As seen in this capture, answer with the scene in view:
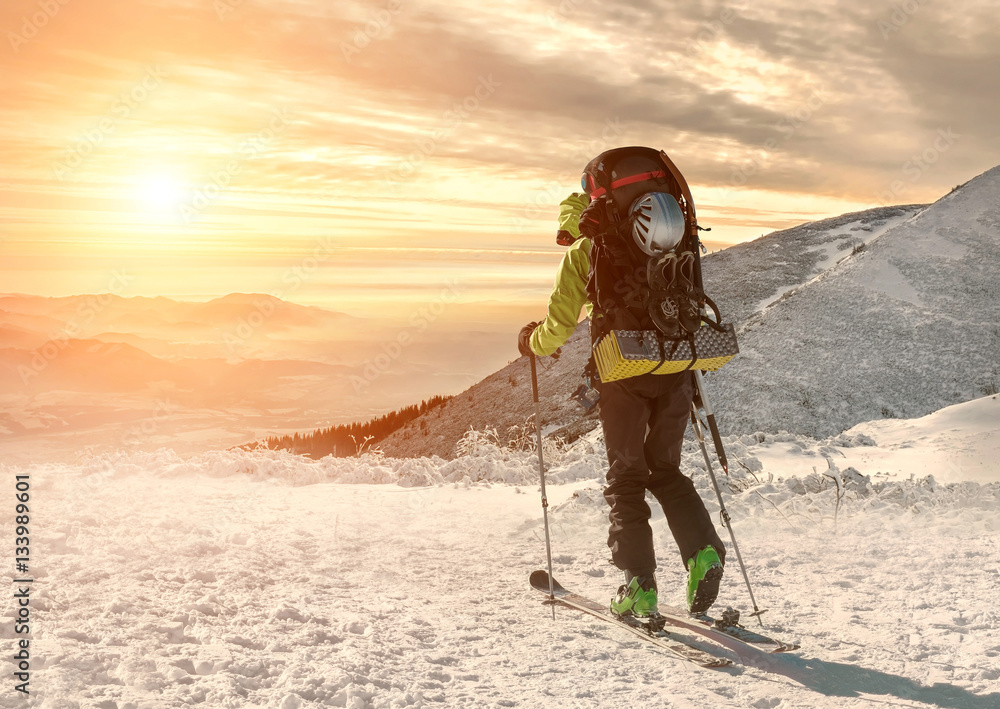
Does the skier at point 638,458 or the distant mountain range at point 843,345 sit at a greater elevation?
the distant mountain range at point 843,345

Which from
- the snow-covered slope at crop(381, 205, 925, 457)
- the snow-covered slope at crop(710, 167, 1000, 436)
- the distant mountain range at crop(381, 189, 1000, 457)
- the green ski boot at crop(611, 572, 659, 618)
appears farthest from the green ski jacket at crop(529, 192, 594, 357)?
the snow-covered slope at crop(710, 167, 1000, 436)

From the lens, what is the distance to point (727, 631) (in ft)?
16.7

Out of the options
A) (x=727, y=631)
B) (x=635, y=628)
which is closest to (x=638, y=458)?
(x=635, y=628)

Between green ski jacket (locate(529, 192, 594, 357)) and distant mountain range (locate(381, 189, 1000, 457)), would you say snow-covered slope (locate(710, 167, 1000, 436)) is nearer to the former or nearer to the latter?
distant mountain range (locate(381, 189, 1000, 457))

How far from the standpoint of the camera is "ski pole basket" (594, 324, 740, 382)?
4.81 metres

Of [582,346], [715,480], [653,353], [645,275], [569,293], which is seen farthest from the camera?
[582,346]

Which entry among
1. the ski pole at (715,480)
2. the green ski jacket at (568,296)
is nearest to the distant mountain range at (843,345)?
the ski pole at (715,480)

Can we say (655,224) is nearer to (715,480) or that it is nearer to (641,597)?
(715,480)

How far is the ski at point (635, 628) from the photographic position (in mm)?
4645

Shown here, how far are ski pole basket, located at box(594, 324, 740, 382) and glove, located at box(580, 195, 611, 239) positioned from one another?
0.66 metres

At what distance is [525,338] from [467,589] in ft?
6.54

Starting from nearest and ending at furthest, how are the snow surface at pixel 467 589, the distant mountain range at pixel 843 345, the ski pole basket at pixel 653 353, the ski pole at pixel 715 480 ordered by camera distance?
1. the snow surface at pixel 467 589
2. the ski pole basket at pixel 653 353
3. the ski pole at pixel 715 480
4. the distant mountain range at pixel 843 345

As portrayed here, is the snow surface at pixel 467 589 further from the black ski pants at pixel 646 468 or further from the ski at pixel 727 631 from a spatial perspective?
the black ski pants at pixel 646 468

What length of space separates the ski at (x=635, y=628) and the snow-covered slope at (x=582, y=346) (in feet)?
30.0
